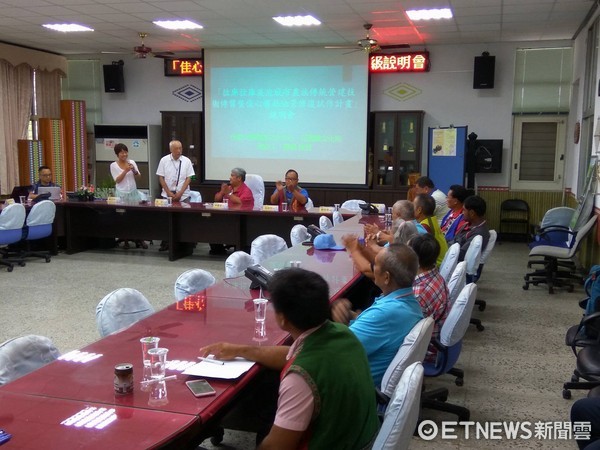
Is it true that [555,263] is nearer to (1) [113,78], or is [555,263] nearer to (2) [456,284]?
(2) [456,284]

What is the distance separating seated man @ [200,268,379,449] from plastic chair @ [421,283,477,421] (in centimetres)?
131

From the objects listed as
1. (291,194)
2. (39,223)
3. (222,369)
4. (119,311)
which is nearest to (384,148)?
(291,194)

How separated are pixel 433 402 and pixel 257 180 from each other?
5796mm

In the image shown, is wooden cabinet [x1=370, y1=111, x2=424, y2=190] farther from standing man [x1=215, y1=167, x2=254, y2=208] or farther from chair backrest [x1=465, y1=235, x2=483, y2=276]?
chair backrest [x1=465, y1=235, x2=483, y2=276]

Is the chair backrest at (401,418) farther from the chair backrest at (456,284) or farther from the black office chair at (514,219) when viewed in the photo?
the black office chair at (514,219)

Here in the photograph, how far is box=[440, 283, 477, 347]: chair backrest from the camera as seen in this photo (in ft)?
9.91

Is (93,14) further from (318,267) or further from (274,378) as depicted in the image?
(274,378)

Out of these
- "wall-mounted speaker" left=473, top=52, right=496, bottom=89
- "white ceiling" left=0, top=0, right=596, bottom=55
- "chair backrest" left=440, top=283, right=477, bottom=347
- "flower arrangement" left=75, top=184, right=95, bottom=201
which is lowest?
"chair backrest" left=440, top=283, right=477, bottom=347

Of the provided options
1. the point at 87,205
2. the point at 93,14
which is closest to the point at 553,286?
the point at 87,205

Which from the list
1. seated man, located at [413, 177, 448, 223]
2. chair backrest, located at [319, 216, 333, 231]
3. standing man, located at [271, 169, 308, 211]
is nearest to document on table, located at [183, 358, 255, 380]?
chair backrest, located at [319, 216, 333, 231]

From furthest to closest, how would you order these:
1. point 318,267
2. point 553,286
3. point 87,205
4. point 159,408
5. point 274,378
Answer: point 87,205, point 553,286, point 318,267, point 274,378, point 159,408

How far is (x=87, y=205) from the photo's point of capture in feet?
26.2

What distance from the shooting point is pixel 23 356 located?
2.21 metres

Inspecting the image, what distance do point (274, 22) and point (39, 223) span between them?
173 inches
